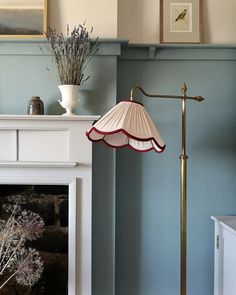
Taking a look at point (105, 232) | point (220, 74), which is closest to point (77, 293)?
point (105, 232)

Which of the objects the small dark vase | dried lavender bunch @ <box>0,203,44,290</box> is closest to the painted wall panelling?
the small dark vase

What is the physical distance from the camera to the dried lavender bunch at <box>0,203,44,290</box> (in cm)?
224

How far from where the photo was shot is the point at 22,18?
2324 mm

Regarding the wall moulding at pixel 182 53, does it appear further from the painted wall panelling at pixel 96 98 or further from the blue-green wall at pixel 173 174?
the painted wall panelling at pixel 96 98

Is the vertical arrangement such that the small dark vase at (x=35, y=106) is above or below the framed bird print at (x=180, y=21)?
below

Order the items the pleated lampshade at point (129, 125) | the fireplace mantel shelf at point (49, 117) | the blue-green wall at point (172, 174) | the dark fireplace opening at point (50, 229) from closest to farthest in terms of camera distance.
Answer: the pleated lampshade at point (129, 125)
the fireplace mantel shelf at point (49, 117)
the dark fireplace opening at point (50, 229)
the blue-green wall at point (172, 174)

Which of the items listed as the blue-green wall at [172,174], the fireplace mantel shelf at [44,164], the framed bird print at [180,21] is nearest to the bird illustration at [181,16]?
the framed bird print at [180,21]

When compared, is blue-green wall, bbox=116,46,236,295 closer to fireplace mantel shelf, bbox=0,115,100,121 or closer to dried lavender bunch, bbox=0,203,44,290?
fireplace mantel shelf, bbox=0,115,100,121

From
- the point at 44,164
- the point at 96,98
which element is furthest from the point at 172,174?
the point at 44,164

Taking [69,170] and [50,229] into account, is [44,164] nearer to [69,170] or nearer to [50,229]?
[69,170]

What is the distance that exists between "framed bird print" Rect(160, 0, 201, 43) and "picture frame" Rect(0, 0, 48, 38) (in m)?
0.79

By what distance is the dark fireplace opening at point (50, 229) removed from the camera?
2260mm

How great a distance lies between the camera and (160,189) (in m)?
2.48

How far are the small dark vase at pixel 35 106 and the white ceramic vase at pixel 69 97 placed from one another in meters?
0.13
